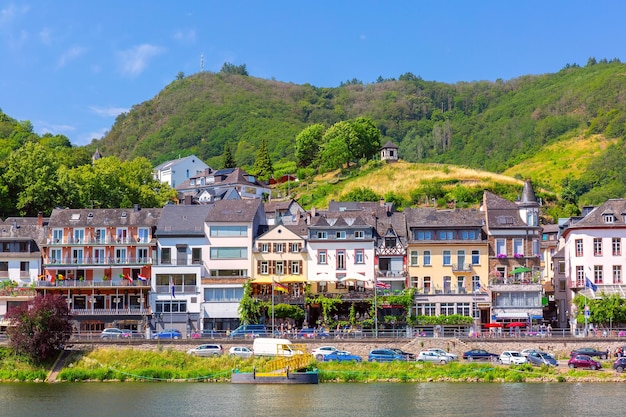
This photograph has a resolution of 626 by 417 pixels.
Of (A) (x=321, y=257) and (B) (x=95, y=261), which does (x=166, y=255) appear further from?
(A) (x=321, y=257)

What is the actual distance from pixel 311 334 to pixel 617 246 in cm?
2590

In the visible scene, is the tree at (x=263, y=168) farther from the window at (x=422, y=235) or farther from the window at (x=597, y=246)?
the window at (x=597, y=246)

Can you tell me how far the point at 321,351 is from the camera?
231 feet

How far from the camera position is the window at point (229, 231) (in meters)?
85.2

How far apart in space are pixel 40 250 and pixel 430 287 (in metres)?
33.2

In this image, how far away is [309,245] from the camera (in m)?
84.8

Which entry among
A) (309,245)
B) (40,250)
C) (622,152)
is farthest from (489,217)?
(622,152)

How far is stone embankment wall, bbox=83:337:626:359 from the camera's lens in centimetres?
7162

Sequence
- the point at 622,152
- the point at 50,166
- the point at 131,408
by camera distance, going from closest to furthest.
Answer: the point at 131,408, the point at 50,166, the point at 622,152

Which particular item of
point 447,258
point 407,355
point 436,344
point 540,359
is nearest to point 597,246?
point 447,258

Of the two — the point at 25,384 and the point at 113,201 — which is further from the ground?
the point at 113,201

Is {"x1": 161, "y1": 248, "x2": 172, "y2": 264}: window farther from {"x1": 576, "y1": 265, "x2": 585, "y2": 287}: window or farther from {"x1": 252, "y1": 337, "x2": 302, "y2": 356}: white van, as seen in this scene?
{"x1": 576, "y1": 265, "x2": 585, "y2": 287}: window

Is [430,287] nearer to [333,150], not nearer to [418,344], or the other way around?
[418,344]

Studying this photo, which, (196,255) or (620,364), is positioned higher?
(196,255)
